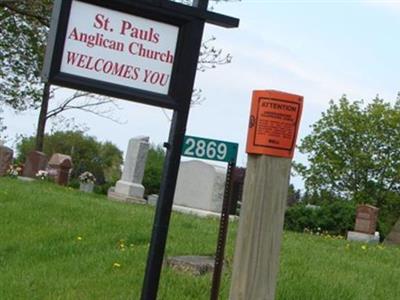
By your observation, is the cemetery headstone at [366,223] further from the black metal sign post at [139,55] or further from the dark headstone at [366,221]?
the black metal sign post at [139,55]

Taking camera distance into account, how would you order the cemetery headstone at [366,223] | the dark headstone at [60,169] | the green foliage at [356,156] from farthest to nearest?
the green foliage at [356,156]
the dark headstone at [60,169]
the cemetery headstone at [366,223]

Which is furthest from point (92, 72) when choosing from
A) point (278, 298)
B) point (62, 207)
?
point (62, 207)

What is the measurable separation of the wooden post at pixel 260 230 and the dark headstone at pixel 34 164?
972 inches

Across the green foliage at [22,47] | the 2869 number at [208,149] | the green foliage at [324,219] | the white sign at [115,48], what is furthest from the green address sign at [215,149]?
the green foliage at [324,219]

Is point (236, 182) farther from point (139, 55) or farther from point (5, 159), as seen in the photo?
point (5, 159)

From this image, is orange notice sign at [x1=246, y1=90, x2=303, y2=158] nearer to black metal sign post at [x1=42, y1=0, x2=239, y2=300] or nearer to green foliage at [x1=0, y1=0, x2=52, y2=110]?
black metal sign post at [x1=42, y1=0, x2=239, y2=300]

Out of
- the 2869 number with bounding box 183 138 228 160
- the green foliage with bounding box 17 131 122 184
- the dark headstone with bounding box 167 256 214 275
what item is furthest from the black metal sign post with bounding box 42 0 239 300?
the green foliage with bounding box 17 131 122 184

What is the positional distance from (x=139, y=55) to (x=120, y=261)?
323cm

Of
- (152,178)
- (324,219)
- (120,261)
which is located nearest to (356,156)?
(152,178)

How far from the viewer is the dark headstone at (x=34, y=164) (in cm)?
2757

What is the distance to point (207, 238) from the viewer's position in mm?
9164

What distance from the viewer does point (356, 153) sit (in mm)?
48875

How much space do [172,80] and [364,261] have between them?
495cm

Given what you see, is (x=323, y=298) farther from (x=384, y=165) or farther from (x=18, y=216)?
(x=384, y=165)
